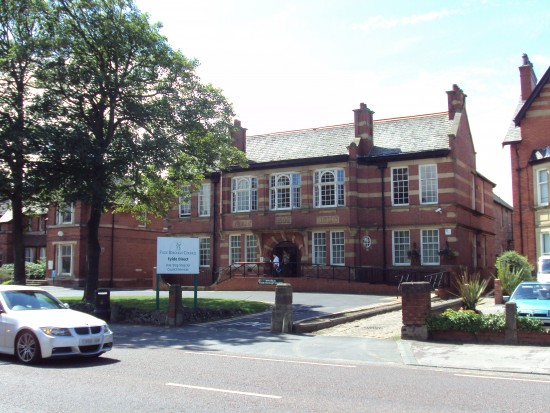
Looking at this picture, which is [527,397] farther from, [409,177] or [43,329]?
[409,177]

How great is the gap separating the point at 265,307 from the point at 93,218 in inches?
344

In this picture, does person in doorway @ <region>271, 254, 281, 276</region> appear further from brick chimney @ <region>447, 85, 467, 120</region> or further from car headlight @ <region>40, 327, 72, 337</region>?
car headlight @ <region>40, 327, 72, 337</region>

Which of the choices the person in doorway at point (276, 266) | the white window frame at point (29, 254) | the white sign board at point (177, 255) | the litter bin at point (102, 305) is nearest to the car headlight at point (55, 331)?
the litter bin at point (102, 305)

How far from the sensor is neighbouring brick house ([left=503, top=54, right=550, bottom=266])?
28.5 meters

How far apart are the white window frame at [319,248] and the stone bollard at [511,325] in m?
20.0

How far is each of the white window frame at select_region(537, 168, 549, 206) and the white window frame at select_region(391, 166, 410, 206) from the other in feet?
22.8

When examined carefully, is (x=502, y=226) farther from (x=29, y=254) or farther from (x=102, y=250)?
(x=29, y=254)

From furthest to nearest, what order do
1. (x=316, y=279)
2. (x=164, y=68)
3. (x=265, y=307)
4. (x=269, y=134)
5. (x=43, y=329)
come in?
1. (x=269, y=134)
2. (x=316, y=279)
3. (x=164, y=68)
4. (x=265, y=307)
5. (x=43, y=329)

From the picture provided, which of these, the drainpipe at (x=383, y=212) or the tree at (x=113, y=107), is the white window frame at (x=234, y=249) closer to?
the drainpipe at (x=383, y=212)

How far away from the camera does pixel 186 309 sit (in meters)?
18.5

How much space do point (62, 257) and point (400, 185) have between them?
26.6 meters

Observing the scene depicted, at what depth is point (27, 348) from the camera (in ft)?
33.7


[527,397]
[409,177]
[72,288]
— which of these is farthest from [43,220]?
[527,397]

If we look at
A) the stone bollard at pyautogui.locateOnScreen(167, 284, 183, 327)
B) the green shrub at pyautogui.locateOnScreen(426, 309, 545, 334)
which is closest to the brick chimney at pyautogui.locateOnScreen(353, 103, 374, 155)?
the stone bollard at pyautogui.locateOnScreen(167, 284, 183, 327)
